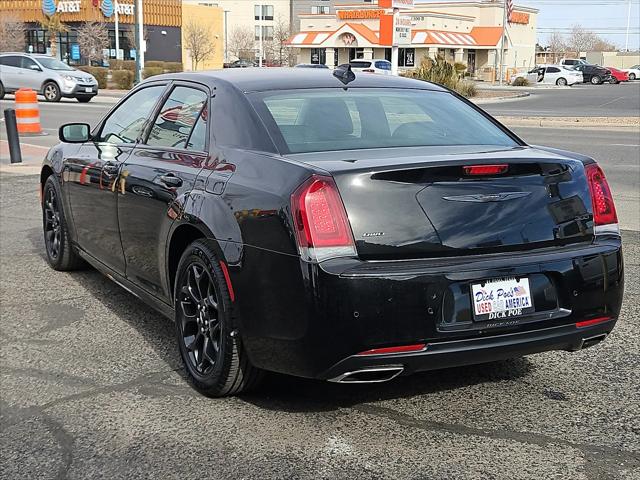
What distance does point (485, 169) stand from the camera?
369 cm

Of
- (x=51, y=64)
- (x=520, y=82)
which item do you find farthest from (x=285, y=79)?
(x=520, y=82)

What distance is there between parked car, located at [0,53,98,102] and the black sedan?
92.4 ft

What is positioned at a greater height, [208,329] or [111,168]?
[111,168]

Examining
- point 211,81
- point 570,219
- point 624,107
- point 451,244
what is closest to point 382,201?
point 451,244

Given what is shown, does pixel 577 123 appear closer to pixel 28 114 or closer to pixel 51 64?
pixel 28 114

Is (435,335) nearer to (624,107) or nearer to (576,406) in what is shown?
(576,406)

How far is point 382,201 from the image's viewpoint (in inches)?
139

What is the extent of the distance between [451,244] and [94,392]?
Result: 2025 mm

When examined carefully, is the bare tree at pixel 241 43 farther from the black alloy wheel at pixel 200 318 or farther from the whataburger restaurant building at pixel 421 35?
the black alloy wheel at pixel 200 318

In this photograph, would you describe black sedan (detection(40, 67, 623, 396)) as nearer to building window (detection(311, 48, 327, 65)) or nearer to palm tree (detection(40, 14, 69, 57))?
palm tree (detection(40, 14, 69, 57))

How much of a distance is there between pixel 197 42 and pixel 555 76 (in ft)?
121

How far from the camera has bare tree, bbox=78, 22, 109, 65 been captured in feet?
218

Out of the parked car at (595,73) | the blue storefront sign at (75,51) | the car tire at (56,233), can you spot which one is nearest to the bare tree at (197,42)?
the blue storefront sign at (75,51)

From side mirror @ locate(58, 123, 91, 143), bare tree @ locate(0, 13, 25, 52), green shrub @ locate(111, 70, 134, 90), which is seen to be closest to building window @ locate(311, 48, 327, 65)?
bare tree @ locate(0, 13, 25, 52)
